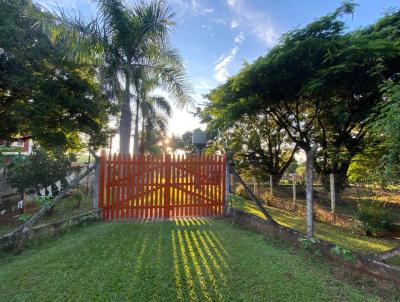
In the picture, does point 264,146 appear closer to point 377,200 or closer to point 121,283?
point 377,200

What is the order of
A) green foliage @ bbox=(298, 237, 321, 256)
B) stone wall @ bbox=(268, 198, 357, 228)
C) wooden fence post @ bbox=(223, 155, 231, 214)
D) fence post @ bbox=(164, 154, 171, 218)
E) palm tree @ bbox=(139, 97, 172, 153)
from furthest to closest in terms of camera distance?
palm tree @ bbox=(139, 97, 172, 153), wooden fence post @ bbox=(223, 155, 231, 214), stone wall @ bbox=(268, 198, 357, 228), fence post @ bbox=(164, 154, 171, 218), green foliage @ bbox=(298, 237, 321, 256)

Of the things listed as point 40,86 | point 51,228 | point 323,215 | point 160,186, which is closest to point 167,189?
point 160,186

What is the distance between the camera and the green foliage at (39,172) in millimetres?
7605

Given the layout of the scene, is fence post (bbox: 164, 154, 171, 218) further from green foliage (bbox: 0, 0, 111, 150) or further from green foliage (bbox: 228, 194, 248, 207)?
green foliage (bbox: 0, 0, 111, 150)

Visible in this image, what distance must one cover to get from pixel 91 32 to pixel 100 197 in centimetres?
489

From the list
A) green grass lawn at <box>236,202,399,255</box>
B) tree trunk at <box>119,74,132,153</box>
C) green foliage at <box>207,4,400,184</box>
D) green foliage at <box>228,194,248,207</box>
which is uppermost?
green foliage at <box>207,4,400,184</box>

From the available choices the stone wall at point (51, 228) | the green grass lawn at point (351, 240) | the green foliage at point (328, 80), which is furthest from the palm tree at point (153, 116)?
the green grass lawn at point (351, 240)

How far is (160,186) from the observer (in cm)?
619

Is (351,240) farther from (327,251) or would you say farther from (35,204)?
(35,204)

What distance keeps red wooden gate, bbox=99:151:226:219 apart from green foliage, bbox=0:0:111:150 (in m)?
5.01

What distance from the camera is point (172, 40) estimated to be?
313 inches

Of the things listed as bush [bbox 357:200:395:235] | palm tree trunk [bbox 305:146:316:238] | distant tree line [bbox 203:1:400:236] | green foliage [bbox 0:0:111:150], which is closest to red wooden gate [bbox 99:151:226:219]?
distant tree line [bbox 203:1:400:236]

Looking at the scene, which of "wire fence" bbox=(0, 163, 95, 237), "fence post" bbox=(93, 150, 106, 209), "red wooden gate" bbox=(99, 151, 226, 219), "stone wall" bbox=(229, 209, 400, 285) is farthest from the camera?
"wire fence" bbox=(0, 163, 95, 237)

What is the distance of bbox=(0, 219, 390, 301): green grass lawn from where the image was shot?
255 cm
